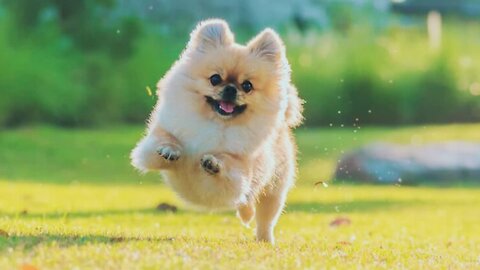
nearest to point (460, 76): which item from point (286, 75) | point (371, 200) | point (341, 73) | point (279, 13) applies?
point (341, 73)

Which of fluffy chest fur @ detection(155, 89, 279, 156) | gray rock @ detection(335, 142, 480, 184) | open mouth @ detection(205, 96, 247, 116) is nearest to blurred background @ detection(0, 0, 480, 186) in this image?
gray rock @ detection(335, 142, 480, 184)

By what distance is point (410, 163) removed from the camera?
13883 millimetres

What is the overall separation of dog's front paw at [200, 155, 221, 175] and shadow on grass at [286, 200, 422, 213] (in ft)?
17.2

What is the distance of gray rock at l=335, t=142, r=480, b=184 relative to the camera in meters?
13.6

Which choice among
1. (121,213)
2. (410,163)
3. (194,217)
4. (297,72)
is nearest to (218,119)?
(194,217)

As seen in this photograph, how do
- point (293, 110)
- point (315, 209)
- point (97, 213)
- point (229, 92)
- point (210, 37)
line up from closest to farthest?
point (229, 92), point (210, 37), point (293, 110), point (97, 213), point (315, 209)

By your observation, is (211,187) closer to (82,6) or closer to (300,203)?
(300,203)

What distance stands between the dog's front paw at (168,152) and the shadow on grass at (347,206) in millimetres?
5200

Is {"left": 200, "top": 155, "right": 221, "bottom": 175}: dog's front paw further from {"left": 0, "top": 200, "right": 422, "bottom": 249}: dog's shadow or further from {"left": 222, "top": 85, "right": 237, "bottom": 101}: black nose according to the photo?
{"left": 0, "top": 200, "right": 422, "bottom": 249}: dog's shadow

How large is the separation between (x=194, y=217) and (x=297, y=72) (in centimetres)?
644

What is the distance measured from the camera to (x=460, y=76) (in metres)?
16.3

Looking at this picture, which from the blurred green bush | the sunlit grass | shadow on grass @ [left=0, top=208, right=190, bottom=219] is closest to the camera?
the sunlit grass

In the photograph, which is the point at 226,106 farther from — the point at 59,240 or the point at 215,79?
the point at 59,240

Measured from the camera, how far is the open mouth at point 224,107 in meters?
5.63
